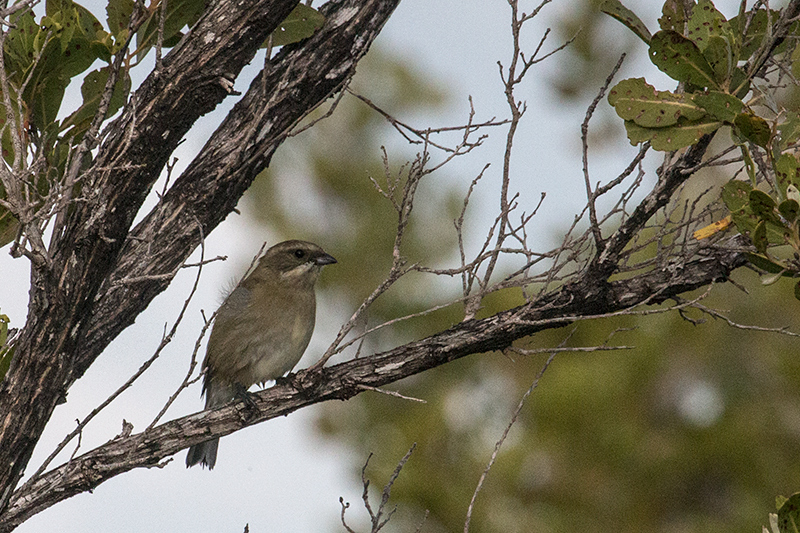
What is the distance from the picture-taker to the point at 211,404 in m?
6.27

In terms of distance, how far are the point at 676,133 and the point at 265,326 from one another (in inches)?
134

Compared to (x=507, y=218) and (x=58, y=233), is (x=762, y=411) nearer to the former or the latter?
(x=507, y=218)

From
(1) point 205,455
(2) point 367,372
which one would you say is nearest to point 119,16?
(2) point 367,372

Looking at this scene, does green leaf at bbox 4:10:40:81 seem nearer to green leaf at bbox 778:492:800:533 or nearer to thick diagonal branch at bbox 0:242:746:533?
thick diagonal branch at bbox 0:242:746:533

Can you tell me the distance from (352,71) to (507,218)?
1152mm

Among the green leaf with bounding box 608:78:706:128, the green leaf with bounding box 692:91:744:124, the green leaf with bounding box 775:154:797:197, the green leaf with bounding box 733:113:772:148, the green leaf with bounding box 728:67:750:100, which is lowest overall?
the green leaf with bounding box 775:154:797:197

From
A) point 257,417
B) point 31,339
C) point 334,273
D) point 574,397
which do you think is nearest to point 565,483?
point 574,397

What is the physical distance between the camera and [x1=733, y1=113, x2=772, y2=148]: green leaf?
2953mm

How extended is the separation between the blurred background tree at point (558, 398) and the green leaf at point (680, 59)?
9017mm

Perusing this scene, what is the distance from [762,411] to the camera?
1605cm

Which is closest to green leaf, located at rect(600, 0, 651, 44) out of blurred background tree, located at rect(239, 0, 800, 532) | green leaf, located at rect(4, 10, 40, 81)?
green leaf, located at rect(4, 10, 40, 81)

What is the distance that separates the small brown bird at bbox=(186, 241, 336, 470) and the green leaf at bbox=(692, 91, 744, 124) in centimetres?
352

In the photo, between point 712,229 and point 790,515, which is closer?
point 790,515

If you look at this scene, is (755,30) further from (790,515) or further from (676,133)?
(790,515)
